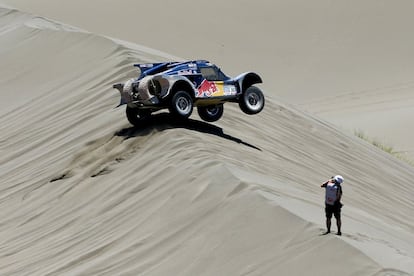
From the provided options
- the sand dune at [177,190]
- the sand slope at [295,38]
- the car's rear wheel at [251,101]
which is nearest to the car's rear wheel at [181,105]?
the sand dune at [177,190]

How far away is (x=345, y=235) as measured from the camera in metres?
10.1

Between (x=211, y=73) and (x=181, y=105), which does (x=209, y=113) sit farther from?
(x=181, y=105)

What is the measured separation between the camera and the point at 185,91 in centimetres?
1507

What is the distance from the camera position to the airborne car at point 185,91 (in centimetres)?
1491

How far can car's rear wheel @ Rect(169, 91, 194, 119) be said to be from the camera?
14.9m

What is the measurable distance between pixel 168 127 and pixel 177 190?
9.08ft

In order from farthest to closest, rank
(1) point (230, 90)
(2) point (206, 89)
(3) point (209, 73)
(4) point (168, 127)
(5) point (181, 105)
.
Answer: (1) point (230, 90)
(3) point (209, 73)
(2) point (206, 89)
(4) point (168, 127)
(5) point (181, 105)

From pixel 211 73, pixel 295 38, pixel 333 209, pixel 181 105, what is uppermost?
pixel 211 73

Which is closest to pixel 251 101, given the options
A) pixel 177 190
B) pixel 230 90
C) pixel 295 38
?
pixel 230 90

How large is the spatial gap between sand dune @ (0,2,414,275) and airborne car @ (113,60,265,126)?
298mm

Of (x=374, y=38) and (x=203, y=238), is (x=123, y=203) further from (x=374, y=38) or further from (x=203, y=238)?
(x=374, y=38)

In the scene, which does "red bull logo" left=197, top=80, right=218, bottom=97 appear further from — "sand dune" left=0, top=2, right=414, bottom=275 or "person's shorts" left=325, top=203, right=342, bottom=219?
"person's shorts" left=325, top=203, right=342, bottom=219

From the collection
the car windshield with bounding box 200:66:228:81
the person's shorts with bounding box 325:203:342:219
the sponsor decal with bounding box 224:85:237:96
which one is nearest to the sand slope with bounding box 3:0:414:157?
the sponsor decal with bounding box 224:85:237:96

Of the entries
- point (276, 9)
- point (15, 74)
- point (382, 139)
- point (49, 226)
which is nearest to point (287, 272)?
point (49, 226)
